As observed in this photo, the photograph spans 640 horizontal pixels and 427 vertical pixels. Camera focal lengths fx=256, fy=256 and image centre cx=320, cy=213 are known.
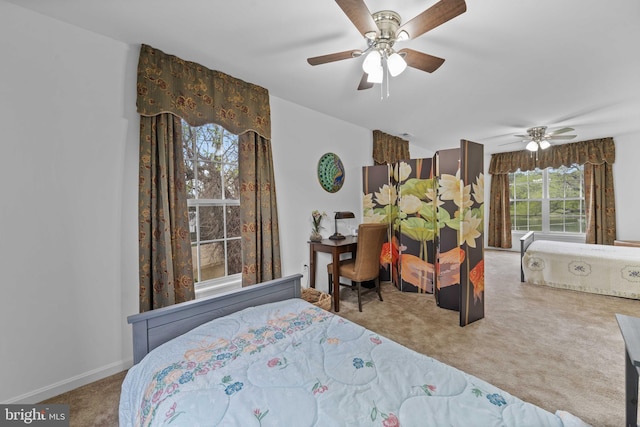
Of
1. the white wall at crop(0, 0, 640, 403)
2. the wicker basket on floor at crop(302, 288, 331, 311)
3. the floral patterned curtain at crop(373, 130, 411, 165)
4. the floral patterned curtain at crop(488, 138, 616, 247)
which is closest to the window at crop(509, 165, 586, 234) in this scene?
the floral patterned curtain at crop(488, 138, 616, 247)

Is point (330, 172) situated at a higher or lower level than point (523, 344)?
higher

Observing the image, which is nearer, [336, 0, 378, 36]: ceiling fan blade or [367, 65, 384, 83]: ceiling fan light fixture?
[336, 0, 378, 36]: ceiling fan blade

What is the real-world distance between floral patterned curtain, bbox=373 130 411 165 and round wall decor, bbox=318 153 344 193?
842mm

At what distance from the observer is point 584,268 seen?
11.5 feet

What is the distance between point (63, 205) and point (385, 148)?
3984mm

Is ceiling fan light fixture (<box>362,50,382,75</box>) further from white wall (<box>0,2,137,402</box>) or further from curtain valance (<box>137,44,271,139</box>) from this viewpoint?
white wall (<box>0,2,137,402</box>)

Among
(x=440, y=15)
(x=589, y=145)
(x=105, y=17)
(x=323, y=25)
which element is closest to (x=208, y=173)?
(x=105, y=17)

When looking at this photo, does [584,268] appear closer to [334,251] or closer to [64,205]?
[334,251]

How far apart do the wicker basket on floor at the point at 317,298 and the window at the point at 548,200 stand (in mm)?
5807

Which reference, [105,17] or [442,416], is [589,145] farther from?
[105,17]

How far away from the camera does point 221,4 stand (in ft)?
5.24

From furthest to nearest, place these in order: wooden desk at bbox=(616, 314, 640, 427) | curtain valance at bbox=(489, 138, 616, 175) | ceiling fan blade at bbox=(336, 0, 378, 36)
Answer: curtain valance at bbox=(489, 138, 616, 175) → ceiling fan blade at bbox=(336, 0, 378, 36) → wooden desk at bbox=(616, 314, 640, 427)

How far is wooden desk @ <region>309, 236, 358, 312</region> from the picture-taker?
2955 millimetres

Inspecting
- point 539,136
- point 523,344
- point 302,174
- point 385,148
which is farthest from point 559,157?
point 302,174
